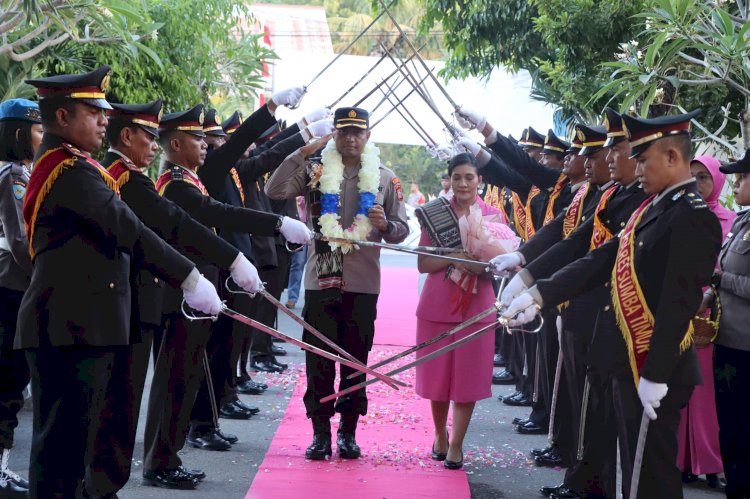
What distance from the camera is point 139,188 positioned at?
463cm

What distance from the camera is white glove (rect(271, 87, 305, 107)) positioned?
634cm

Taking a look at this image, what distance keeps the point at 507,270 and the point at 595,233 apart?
732mm

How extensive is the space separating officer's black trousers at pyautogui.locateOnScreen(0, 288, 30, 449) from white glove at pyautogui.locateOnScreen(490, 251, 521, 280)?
2589 millimetres

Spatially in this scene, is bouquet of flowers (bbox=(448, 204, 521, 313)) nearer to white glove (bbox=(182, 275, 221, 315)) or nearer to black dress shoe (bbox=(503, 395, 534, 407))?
white glove (bbox=(182, 275, 221, 315))

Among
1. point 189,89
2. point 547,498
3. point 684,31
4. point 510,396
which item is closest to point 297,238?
point 547,498

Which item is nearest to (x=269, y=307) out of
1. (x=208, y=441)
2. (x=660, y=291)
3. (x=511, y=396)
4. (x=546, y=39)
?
(x=511, y=396)

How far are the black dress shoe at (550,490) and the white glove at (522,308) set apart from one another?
1.24 metres

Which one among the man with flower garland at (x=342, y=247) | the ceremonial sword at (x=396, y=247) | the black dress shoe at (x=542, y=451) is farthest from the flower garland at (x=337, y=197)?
the black dress shoe at (x=542, y=451)

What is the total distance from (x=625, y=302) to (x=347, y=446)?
257 centimetres

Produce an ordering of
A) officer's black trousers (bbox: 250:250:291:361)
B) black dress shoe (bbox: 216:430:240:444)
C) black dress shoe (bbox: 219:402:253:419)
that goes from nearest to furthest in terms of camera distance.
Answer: black dress shoe (bbox: 216:430:240:444) < black dress shoe (bbox: 219:402:253:419) < officer's black trousers (bbox: 250:250:291:361)

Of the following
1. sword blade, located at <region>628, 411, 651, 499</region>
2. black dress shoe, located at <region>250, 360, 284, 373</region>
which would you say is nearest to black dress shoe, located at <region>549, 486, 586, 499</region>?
sword blade, located at <region>628, 411, 651, 499</region>

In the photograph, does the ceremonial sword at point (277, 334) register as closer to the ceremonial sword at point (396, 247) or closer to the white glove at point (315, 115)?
the ceremonial sword at point (396, 247)

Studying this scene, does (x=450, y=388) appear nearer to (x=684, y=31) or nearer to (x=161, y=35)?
(x=684, y=31)

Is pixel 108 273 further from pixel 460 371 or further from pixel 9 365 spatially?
pixel 460 371
